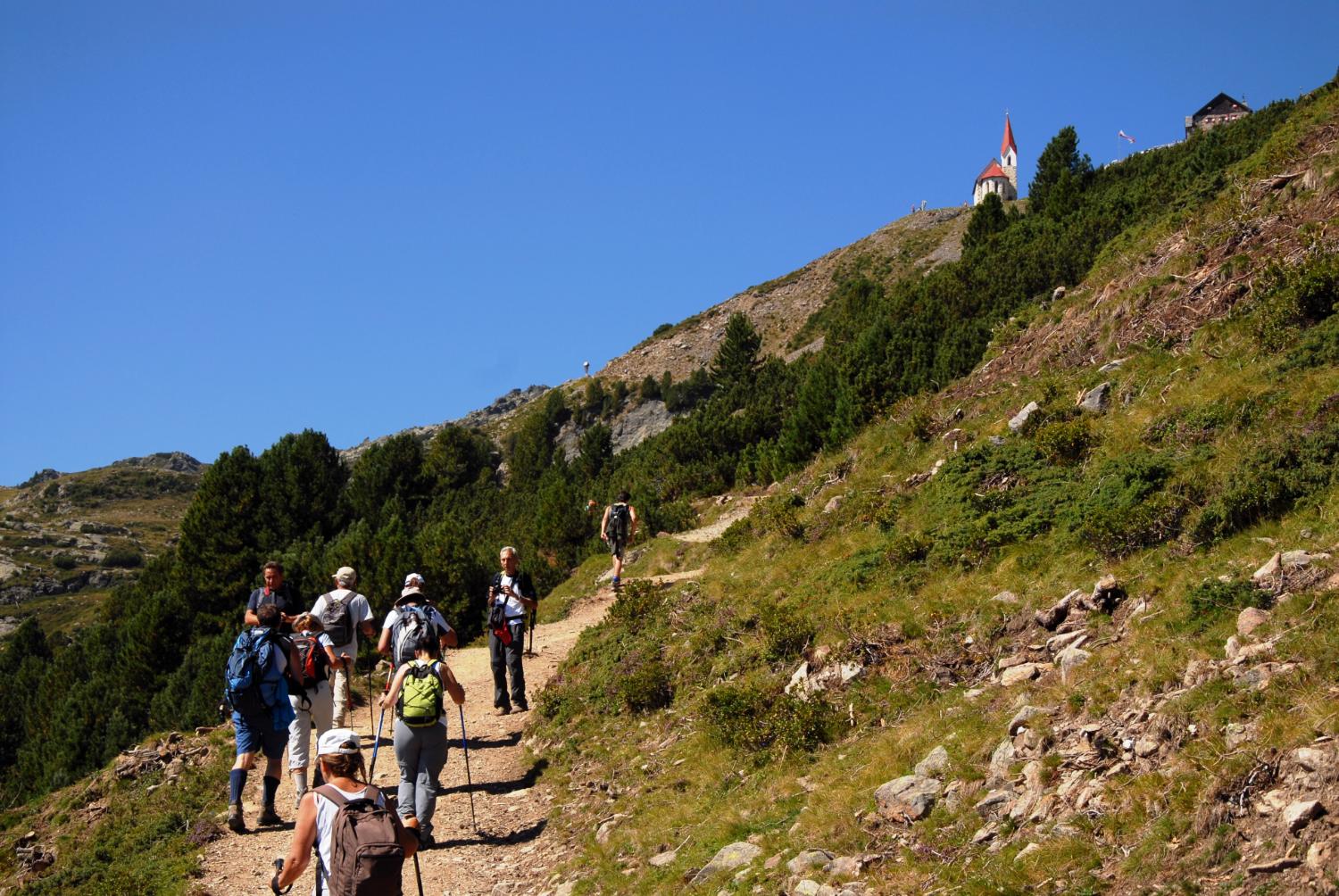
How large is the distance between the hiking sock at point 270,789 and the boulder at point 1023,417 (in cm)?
973

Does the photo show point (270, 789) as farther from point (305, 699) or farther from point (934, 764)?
point (934, 764)

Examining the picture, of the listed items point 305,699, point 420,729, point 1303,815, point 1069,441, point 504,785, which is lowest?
point 504,785

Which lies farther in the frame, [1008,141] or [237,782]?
[1008,141]

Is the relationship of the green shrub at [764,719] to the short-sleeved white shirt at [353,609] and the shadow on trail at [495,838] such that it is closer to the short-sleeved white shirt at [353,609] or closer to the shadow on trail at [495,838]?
the shadow on trail at [495,838]

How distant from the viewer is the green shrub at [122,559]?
120 meters

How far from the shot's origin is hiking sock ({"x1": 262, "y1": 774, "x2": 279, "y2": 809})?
32.8 feet

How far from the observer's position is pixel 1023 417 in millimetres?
14117

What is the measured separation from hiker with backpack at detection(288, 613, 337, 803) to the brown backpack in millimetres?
4467

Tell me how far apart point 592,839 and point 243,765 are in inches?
130

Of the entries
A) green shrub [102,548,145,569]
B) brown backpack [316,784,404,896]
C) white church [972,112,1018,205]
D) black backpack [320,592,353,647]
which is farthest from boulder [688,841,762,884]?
green shrub [102,548,145,569]

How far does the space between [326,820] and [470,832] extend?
4.75 meters

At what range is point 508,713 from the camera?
1385cm

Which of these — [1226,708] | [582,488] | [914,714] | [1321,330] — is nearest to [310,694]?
[914,714]

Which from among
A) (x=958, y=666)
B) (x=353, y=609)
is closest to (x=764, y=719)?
(x=958, y=666)
